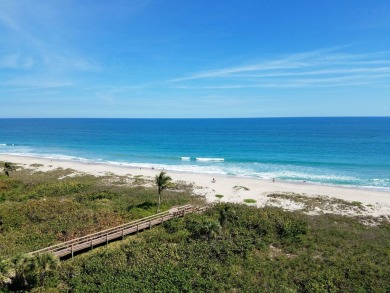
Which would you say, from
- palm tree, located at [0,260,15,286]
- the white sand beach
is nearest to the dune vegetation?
Answer: palm tree, located at [0,260,15,286]

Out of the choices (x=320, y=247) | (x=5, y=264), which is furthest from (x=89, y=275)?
(x=320, y=247)

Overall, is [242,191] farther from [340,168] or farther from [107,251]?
[340,168]

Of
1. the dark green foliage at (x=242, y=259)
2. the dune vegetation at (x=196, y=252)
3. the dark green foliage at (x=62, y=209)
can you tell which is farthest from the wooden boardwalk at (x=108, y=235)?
the dark green foliage at (x=62, y=209)

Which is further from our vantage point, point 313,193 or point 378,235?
point 313,193

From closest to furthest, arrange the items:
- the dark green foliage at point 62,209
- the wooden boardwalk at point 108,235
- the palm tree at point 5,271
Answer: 1. the palm tree at point 5,271
2. the wooden boardwalk at point 108,235
3. the dark green foliage at point 62,209

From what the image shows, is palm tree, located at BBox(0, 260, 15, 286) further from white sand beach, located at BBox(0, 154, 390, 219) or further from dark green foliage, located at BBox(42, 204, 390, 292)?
white sand beach, located at BBox(0, 154, 390, 219)

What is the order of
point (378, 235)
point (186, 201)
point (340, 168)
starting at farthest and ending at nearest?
point (340, 168) < point (186, 201) < point (378, 235)

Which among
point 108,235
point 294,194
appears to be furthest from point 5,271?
point 294,194

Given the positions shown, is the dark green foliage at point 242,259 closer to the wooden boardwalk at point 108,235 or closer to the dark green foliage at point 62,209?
the wooden boardwalk at point 108,235
